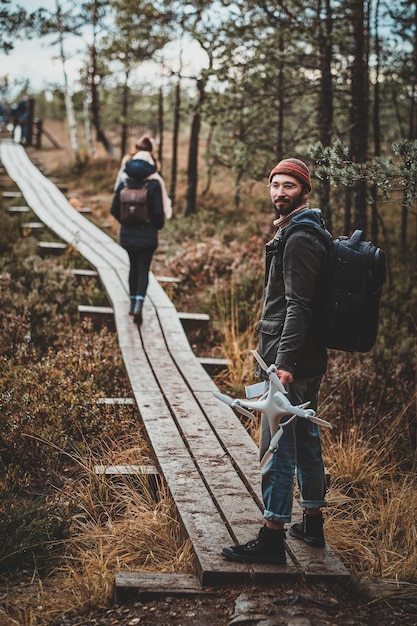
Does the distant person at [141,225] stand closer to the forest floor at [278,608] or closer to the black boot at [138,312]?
the black boot at [138,312]

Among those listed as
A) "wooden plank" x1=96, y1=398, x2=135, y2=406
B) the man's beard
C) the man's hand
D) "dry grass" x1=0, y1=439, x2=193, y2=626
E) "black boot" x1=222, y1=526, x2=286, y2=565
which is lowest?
"dry grass" x1=0, y1=439, x2=193, y2=626

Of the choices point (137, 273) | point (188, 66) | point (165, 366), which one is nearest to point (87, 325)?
point (137, 273)

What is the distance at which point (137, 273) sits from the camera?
9.10 m

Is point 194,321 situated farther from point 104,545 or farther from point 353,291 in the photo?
point 353,291

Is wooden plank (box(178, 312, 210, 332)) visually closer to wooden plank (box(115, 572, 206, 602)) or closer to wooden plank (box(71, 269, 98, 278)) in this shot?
wooden plank (box(71, 269, 98, 278))

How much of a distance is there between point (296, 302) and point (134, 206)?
522 cm

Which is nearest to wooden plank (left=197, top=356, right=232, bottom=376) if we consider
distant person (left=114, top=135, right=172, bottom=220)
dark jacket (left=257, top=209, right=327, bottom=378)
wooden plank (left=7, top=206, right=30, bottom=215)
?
distant person (left=114, top=135, right=172, bottom=220)

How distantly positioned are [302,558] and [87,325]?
5524 millimetres

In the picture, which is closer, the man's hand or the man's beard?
the man's hand

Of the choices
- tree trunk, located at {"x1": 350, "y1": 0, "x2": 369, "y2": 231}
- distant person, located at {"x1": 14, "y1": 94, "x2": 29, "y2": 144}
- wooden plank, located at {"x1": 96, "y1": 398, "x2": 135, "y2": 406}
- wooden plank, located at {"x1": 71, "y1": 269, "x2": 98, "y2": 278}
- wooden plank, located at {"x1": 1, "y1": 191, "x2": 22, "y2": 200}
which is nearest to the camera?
wooden plank, located at {"x1": 96, "y1": 398, "x2": 135, "y2": 406}

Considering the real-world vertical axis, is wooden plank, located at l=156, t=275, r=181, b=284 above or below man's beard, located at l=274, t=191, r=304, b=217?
below

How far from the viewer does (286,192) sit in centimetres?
400

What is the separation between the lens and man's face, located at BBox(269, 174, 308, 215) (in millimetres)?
3988

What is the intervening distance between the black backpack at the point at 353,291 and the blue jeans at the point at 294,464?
420 millimetres
